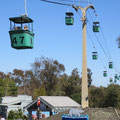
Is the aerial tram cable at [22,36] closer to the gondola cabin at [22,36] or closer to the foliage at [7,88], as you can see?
the gondola cabin at [22,36]

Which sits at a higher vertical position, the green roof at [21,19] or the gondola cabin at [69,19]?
the gondola cabin at [69,19]

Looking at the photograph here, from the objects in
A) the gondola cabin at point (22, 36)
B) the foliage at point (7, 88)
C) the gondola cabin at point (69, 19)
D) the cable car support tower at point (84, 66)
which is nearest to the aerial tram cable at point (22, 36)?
A: the gondola cabin at point (22, 36)

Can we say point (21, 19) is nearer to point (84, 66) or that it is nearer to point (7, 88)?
point (84, 66)

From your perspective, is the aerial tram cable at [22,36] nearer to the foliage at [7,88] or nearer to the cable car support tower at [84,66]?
the cable car support tower at [84,66]

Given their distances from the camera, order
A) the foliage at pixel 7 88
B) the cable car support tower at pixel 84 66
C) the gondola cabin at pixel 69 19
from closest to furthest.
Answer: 1. the gondola cabin at pixel 69 19
2. the cable car support tower at pixel 84 66
3. the foliage at pixel 7 88

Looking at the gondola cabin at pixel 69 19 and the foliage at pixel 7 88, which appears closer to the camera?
the gondola cabin at pixel 69 19

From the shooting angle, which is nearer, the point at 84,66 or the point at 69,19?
the point at 69,19

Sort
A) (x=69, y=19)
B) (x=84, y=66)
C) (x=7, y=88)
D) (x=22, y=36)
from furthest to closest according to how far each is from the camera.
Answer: (x=7, y=88) → (x=84, y=66) → (x=69, y=19) → (x=22, y=36)

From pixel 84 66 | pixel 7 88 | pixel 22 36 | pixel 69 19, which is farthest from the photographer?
pixel 7 88

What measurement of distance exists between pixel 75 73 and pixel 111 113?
55.9 meters

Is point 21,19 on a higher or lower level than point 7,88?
lower

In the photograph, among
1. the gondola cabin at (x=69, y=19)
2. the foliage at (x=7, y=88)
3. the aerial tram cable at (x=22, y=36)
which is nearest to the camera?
the aerial tram cable at (x=22, y=36)

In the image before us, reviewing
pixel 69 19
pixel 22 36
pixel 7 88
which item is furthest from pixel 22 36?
pixel 7 88

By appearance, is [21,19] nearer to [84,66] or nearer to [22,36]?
[22,36]
